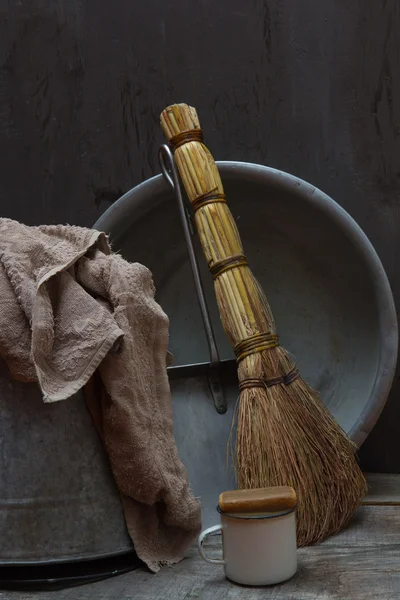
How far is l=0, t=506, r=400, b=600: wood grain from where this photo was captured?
1122 mm

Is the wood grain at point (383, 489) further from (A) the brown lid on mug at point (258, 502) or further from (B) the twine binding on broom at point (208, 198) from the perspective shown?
(B) the twine binding on broom at point (208, 198)

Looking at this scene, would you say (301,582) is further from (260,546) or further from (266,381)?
(266,381)

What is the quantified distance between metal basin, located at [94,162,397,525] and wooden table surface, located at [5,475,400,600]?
22cm

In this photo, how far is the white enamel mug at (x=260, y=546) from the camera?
113 cm

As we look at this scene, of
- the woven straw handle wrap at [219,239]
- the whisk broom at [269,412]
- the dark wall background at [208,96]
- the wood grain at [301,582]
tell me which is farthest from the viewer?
the dark wall background at [208,96]

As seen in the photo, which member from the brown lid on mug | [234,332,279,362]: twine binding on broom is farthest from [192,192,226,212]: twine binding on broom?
the brown lid on mug

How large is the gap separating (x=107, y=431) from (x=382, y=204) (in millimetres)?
914

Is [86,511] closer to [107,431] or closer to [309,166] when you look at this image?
[107,431]

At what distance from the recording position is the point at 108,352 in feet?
3.87

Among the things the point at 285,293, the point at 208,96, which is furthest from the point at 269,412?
the point at 208,96

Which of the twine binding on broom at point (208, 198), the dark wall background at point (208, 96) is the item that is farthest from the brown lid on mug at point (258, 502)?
the dark wall background at point (208, 96)

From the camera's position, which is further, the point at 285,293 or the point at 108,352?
the point at 285,293

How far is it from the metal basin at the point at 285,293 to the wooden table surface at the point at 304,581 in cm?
22

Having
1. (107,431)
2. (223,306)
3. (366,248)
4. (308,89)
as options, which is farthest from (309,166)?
(107,431)
